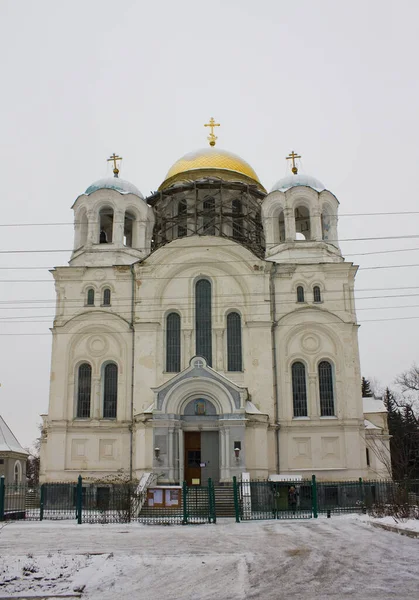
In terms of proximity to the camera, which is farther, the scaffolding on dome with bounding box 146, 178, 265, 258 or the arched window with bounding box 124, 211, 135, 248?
the scaffolding on dome with bounding box 146, 178, 265, 258

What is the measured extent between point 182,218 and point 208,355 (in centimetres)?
1025

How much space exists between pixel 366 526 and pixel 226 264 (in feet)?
57.9

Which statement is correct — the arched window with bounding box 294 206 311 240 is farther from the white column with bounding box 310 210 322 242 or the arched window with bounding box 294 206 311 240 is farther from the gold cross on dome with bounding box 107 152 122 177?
the gold cross on dome with bounding box 107 152 122 177

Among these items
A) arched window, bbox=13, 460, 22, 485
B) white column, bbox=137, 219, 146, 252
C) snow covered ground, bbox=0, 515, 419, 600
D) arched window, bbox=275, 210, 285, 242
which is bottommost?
snow covered ground, bbox=0, 515, 419, 600

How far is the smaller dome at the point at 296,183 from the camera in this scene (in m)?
37.1

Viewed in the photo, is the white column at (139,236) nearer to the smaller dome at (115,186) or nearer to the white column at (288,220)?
the smaller dome at (115,186)

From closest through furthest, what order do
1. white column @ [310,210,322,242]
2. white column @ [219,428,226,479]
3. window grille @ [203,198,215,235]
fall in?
white column @ [219,428,226,479] → white column @ [310,210,322,242] → window grille @ [203,198,215,235]

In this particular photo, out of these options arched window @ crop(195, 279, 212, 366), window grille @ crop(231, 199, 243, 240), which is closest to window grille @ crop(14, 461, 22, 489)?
arched window @ crop(195, 279, 212, 366)

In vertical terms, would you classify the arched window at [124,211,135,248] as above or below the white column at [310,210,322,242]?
above

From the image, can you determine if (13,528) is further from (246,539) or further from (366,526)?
(366,526)

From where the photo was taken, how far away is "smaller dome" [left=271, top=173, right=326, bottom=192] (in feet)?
122

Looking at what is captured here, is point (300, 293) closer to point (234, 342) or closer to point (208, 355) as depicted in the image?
point (234, 342)

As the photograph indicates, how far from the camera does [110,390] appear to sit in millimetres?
33812

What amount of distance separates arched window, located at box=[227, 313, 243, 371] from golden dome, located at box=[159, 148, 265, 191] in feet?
34.7
